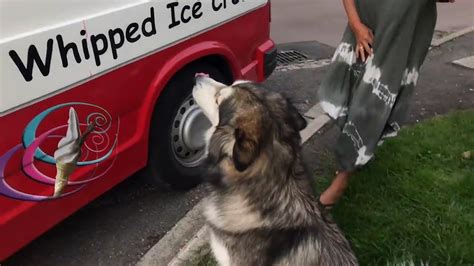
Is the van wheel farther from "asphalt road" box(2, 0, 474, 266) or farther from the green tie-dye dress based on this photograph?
the green tie-dye dress

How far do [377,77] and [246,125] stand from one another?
108 centimetres

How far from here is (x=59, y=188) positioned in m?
2.78

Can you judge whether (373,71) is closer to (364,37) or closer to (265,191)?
(364,37)

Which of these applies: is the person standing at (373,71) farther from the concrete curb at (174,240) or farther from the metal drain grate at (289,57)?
the metal drain grate at (289,57)

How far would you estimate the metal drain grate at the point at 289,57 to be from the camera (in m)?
6.82

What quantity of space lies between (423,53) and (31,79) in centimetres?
213

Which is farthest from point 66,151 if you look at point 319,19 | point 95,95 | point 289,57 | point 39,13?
point 319,19

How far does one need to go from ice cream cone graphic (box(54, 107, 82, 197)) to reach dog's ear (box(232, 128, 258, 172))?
1.04 metres

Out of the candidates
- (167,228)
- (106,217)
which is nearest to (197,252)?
(167,228)

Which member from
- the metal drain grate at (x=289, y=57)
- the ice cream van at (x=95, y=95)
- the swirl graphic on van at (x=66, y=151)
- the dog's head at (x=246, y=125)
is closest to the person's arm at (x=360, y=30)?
the dog's head at (x=246, y=125)

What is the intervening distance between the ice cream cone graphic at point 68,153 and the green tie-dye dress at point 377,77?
4.94 feet

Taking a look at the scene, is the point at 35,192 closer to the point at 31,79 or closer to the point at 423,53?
the point at 31,79

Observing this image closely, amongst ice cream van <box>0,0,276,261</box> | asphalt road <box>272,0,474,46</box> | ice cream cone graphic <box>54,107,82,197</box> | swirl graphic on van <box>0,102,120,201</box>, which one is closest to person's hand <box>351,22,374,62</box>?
ice cream van <box>0,0,276,261</box>

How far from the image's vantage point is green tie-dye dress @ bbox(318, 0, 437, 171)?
2756 mm
